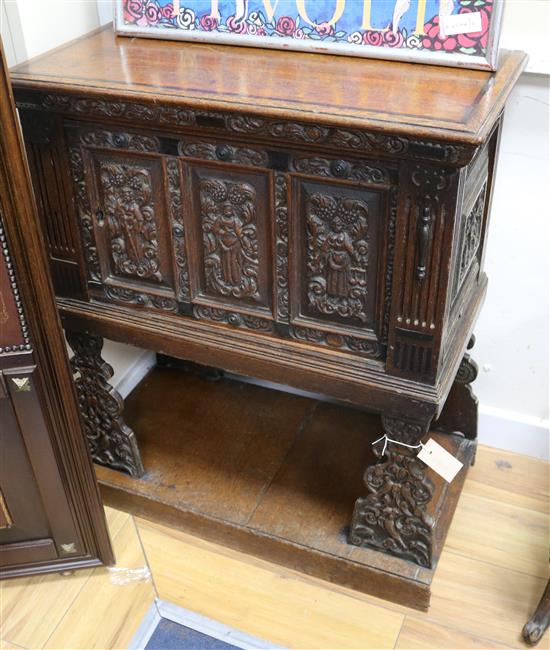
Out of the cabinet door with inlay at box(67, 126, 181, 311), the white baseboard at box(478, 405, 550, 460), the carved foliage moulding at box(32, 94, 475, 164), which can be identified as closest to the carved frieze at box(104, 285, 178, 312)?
the cabinet door with inlay at box(67, 126, 181, 311)

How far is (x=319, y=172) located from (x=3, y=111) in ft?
1.82

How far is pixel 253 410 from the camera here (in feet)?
7.43

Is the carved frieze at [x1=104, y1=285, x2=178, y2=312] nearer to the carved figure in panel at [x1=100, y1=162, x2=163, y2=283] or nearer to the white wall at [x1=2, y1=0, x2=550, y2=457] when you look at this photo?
the carved figure in panel at [x1=100, y1=162, x2=163, y2=283]

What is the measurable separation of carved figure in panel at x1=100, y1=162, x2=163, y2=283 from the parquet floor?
72 cm

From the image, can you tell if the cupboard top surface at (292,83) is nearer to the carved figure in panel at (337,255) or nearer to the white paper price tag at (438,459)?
the carved figure in panel at (337,255)

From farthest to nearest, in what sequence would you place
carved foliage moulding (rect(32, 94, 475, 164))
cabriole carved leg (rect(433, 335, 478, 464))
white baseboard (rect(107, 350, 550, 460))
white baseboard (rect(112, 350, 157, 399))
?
white baseboard (rect(112, 350, 157, 399)) < white baseboard (rect(107, 350, 550, 460)) < cabriole carved leg (rect(433, 335, 478, 464)) < carved foliage moulding (rect(32, 94, 475, 164))

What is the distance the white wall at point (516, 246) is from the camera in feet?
5.64

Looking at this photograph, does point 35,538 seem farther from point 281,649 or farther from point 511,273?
point 511,273

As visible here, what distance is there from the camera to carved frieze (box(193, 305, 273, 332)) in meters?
1.66

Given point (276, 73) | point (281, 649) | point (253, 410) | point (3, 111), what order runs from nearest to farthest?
point (3, 111) → point (276, 73) → point (281, 649) → point (253, 410)

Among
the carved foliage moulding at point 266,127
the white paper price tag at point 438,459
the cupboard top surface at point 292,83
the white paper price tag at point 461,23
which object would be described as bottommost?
the white paper price tag at point 438,459

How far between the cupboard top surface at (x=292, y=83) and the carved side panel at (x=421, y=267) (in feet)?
0.34

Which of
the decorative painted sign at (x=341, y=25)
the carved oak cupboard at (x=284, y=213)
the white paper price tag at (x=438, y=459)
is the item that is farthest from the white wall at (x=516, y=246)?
the white paper price tag at (x=438, y=459)

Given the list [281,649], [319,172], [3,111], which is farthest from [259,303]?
[281,649]
